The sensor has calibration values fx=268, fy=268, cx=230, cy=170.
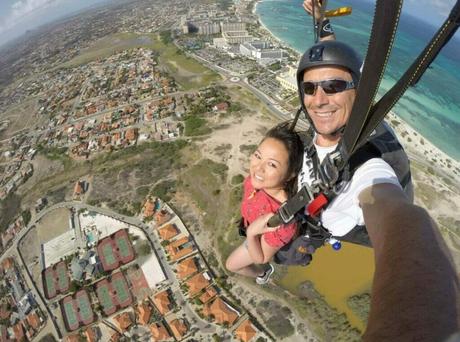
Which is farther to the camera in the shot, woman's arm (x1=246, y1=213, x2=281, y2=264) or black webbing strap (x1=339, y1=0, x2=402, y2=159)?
woman's arm (x1=246, y1=213, x2=281, y2=264)

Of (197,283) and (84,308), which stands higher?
(197,283)

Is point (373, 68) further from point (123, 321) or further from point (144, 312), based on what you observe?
point (123, 321)

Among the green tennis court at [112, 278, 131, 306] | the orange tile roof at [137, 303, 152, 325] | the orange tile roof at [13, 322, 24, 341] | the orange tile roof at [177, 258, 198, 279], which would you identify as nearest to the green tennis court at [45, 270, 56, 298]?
the orange tile roof at [13, 322, 24, 341]

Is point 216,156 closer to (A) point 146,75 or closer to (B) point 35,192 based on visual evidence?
(B) point 35,192

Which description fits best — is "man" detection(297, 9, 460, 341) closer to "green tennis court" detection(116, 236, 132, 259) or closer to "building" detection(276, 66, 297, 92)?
"green tennis court" detection(116, 236, 132, 259)

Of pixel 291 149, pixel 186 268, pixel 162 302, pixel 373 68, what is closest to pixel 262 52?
pixel 186 268

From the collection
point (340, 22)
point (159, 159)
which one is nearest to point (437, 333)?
point (159, 159)

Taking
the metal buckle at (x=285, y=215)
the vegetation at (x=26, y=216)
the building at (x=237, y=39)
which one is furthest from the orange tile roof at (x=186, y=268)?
the building at (x=237, y=39)

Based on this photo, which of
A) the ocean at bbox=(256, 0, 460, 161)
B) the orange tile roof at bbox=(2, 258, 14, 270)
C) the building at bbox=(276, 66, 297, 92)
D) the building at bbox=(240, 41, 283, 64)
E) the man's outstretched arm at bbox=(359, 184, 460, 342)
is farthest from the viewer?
the building at bbox=(240, 41, 283, 64)
